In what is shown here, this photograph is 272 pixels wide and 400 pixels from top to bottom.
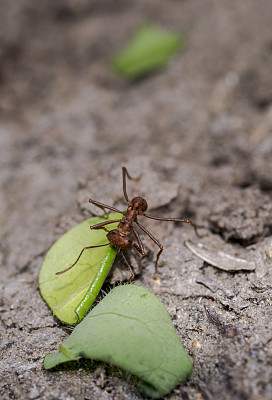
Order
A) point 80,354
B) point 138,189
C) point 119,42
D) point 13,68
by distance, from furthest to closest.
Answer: point 119,42, point 13,68, point 138,189, point 80,354

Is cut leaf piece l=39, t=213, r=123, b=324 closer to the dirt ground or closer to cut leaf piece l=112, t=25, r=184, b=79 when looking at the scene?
the dirt ground

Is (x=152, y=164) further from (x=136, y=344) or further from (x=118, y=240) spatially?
(x=136, y=344)

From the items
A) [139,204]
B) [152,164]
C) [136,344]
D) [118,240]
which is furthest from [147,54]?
[136,344]

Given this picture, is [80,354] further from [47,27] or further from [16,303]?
[47,27]

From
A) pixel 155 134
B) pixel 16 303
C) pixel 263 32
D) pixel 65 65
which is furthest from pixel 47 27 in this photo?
pixel 16 303

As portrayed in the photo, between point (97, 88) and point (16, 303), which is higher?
point (97, 88)

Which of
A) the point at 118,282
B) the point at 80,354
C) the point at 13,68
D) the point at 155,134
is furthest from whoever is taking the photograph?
the point at 13,68

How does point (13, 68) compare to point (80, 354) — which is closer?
point (80, 354)
